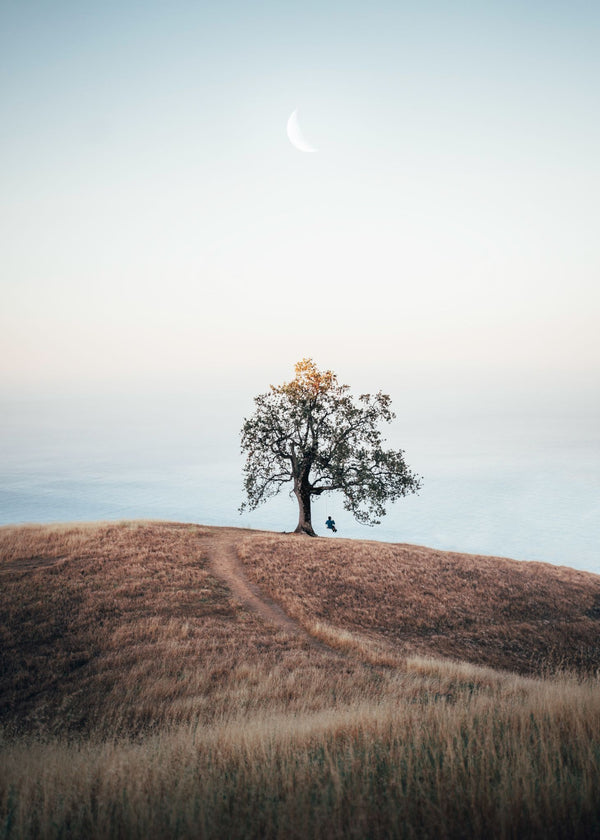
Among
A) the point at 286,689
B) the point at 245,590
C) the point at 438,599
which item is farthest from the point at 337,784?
the point at 438,599

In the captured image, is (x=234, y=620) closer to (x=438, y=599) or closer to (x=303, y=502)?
(x=438, y=599)

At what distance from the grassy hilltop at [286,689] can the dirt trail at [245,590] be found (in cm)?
15

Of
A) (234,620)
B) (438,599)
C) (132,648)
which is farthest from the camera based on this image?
(438,599)

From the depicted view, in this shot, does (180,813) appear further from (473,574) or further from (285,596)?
(473,574)

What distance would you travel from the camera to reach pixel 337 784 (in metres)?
4.34

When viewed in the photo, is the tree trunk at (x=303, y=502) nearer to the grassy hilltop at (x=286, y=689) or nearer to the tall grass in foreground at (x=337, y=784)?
the grassy hilltop at (x=286, y=689)

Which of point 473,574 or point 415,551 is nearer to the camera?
point 473,574

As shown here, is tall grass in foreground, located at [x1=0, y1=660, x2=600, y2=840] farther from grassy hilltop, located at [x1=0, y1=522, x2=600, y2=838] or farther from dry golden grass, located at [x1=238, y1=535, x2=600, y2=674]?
dry golden grass, located at [x1=238, y1=535, x2=600, y2=674]

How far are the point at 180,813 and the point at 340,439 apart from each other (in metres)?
30.1

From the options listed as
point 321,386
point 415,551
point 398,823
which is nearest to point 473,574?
point 415,551

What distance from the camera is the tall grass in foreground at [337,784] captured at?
3846 mm

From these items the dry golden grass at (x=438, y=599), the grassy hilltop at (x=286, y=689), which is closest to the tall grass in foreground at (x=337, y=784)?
the grassy hilltop at (x=286, y=689)

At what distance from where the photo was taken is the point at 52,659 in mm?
13844

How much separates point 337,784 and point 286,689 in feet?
25.1
